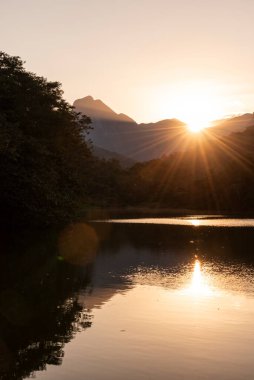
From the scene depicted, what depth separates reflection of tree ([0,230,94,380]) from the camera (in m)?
19.5

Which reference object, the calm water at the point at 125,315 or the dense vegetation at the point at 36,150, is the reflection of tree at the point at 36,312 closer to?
the calm water at the point at 125,315

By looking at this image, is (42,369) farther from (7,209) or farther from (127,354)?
(7,209)

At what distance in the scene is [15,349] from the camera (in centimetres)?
2048

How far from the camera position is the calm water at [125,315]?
1842 centimetres

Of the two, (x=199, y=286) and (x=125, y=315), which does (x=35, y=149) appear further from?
(x=125, y=315)

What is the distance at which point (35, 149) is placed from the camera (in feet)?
174

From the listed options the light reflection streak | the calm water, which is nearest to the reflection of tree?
the calm water

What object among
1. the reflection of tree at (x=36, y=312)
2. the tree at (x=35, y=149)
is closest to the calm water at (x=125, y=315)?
the reflection of tree at (x=36, y=312)

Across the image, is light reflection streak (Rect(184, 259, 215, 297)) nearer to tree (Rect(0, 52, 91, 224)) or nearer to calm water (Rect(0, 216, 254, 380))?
calm water (Rect(0, 216, 254, 380))

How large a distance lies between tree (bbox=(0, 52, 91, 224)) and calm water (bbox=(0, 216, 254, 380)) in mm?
4700

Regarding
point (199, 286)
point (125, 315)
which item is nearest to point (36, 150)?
point (199, 286)

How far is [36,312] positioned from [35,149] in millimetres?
28622

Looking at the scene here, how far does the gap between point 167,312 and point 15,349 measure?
950cm

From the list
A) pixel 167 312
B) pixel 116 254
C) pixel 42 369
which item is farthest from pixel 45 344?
pixel 116 254
